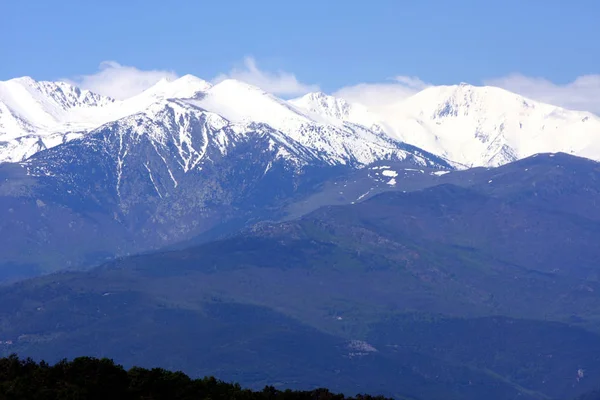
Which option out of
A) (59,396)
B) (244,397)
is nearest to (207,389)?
(244,397)

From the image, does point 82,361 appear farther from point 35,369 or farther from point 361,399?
point 361,399

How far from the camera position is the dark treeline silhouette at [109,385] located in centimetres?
16025

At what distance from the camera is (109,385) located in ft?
544

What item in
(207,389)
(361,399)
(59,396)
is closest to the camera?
(59,396)

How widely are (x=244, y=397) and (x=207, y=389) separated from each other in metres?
6.18

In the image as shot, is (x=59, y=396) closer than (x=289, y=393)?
Yes

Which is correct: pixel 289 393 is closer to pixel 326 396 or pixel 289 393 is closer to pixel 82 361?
pixel 326 396

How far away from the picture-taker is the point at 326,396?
573 ft

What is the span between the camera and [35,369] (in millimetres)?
175250

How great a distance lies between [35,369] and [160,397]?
62.6ft

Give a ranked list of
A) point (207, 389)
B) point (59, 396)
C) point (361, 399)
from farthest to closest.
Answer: point (361, 399) → point (207, 389) → point (59, 396)

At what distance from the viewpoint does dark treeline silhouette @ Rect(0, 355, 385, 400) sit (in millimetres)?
160250

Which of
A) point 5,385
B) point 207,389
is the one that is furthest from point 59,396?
point 207,389

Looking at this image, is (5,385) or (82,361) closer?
(5,385)
